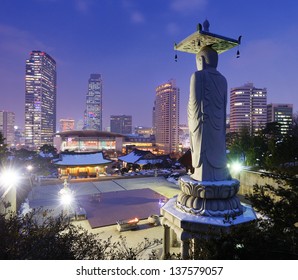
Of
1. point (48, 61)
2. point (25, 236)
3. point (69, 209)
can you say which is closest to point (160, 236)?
point (69, 209)

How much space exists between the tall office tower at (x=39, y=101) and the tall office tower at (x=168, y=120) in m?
73.3

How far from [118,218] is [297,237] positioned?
11123mm

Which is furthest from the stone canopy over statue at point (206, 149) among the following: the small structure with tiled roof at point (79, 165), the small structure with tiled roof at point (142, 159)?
the small structure with tiled roof at point (142, 159)

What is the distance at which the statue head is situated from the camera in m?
7.50

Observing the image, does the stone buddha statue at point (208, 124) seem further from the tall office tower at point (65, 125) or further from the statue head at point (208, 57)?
the tall office tower at point (65, 125)

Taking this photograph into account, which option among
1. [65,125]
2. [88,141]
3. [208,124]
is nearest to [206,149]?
[208,124]

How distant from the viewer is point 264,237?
13.6 feet

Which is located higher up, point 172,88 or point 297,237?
point 172,88

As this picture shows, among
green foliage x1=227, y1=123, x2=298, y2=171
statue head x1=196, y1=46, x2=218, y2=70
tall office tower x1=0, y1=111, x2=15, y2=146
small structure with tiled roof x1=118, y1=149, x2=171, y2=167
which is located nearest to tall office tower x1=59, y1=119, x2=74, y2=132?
tall office tower x1=0, y1=111, x2=15, y2=146

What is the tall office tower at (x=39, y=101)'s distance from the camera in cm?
12738

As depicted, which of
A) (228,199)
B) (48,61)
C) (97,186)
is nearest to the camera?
(228,199)

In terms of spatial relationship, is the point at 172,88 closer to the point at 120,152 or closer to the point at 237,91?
the point at 237,91

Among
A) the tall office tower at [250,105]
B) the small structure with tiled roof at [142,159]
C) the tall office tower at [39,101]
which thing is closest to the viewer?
the small structure with tiled roof at [142,159]

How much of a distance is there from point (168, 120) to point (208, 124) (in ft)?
293
